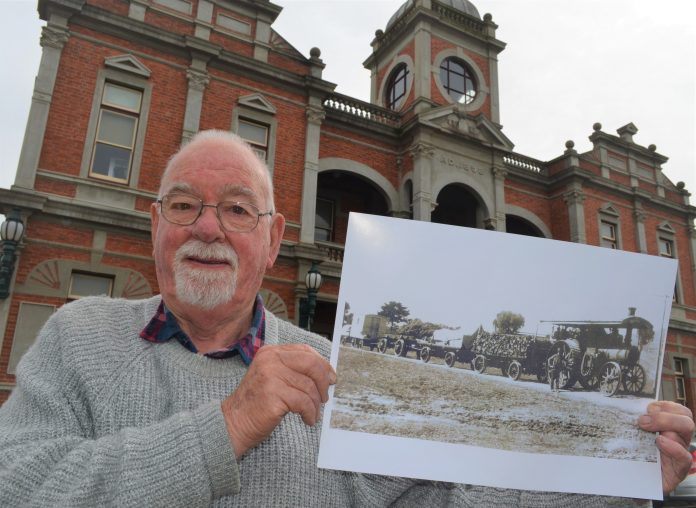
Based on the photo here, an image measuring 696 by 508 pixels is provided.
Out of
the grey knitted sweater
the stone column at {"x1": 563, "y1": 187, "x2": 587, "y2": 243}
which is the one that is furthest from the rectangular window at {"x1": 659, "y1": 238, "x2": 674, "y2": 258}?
the grey knitted sweater

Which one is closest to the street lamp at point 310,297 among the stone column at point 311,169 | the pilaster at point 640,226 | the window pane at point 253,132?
the stone column at point 311,169

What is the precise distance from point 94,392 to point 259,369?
0.68m

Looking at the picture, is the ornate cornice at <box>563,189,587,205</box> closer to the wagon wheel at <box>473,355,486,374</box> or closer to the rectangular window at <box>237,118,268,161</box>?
the rectangular window at <box>237,118,268,161</box>

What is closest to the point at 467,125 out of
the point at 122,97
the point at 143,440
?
the point at 122,97

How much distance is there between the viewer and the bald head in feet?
7.03

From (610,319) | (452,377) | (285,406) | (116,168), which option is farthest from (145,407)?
(116,168)

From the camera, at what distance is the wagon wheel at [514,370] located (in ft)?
5.49

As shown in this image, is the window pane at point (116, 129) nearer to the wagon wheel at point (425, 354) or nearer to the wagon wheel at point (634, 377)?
the wagon wheel at point (425, 354)

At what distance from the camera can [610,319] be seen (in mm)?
1717

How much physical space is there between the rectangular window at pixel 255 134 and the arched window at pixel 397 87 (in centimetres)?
626

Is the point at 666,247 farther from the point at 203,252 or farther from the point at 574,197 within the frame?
the point at 203,252

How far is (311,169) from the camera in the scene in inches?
480

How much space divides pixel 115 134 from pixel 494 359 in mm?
10806

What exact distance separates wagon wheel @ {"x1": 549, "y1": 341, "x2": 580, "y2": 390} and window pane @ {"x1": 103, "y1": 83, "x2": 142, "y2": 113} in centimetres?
1105
